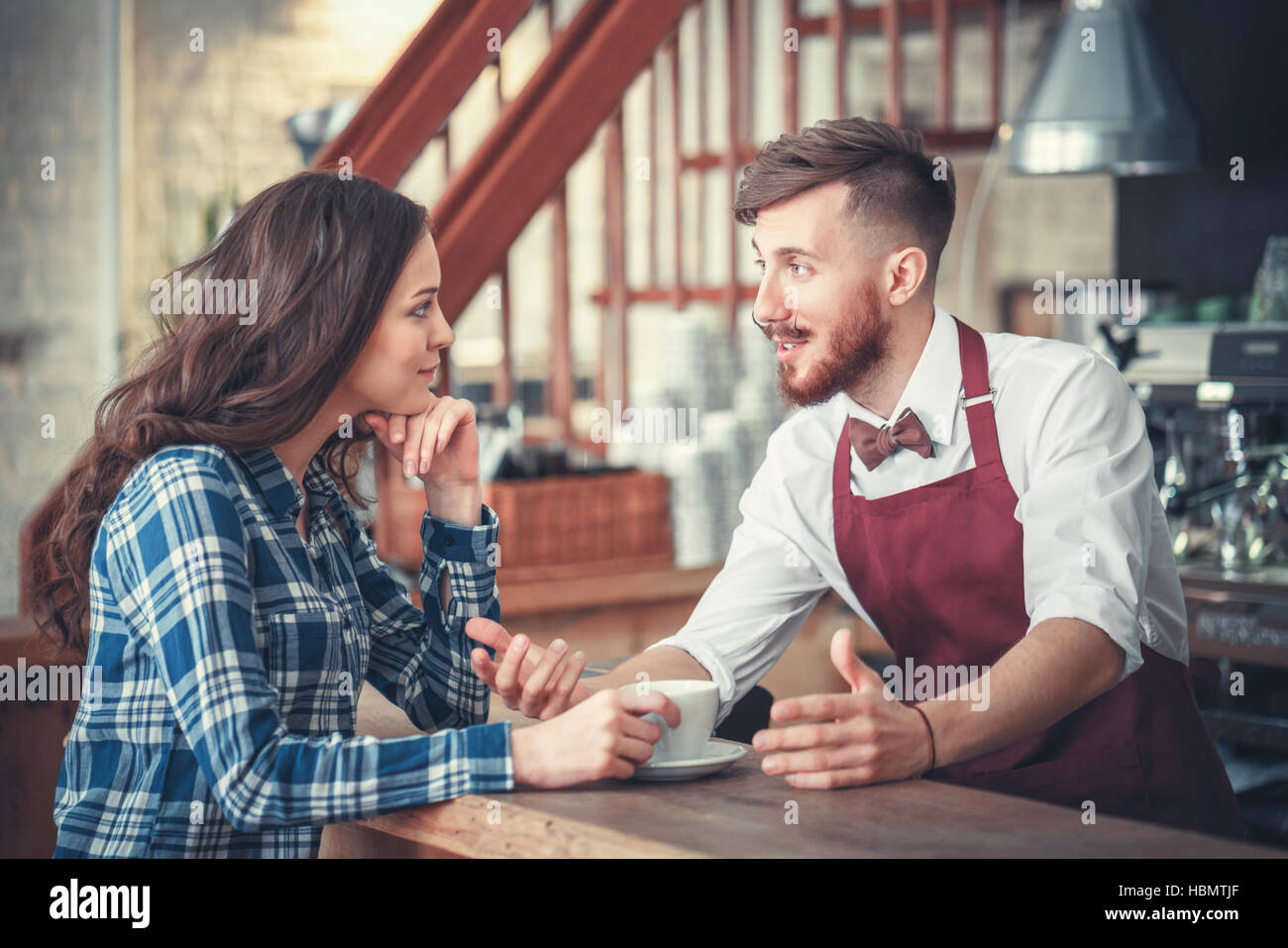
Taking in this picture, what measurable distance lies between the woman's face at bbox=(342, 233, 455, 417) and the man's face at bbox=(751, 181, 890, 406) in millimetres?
459

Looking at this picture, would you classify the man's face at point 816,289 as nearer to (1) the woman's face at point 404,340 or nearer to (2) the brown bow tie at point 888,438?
(2) the brown bow tie at point 888,438

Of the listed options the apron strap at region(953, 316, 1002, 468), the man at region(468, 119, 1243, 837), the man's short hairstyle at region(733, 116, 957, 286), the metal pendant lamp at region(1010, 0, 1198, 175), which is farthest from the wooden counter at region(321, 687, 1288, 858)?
the metal pendant lamp at region(1010, 0, 1198, 175)

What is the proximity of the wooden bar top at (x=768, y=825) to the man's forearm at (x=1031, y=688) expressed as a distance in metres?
0.11

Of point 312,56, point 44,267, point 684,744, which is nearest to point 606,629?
point 684,744

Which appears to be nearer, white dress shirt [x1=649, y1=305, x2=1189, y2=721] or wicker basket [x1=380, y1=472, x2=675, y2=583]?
A: white dress shirt [x1=649, y1=305, x2=1189, y2=721]

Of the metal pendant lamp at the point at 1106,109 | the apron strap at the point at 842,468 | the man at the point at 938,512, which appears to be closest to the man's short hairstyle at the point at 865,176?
the man at the point at 938,512

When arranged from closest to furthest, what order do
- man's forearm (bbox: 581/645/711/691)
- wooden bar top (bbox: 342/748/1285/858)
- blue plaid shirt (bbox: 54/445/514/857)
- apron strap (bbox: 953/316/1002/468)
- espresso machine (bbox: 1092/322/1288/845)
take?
wooden bar top (bbox: 342/748/1285/858)
blue plaid shirt (bbox: 54/445/514/857)
man's forearm (bbox: 581/645/711/691)
apron strap (bbox: 953/316/1002/468)
espresso machine (bbox: 1092/322/1288/845)

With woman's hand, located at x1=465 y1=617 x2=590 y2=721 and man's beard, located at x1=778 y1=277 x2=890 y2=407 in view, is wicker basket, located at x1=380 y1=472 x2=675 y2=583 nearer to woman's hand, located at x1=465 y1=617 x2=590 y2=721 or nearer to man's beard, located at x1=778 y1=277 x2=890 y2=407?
man's beard, located at x1=778 y1=277 x2=890 y2=407

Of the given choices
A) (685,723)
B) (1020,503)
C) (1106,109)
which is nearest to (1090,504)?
(1020,503)

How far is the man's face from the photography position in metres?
1.84

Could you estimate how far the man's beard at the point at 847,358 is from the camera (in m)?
1.87

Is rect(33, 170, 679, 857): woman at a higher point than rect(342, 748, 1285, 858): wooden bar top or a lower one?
higher

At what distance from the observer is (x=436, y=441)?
1.65 m
